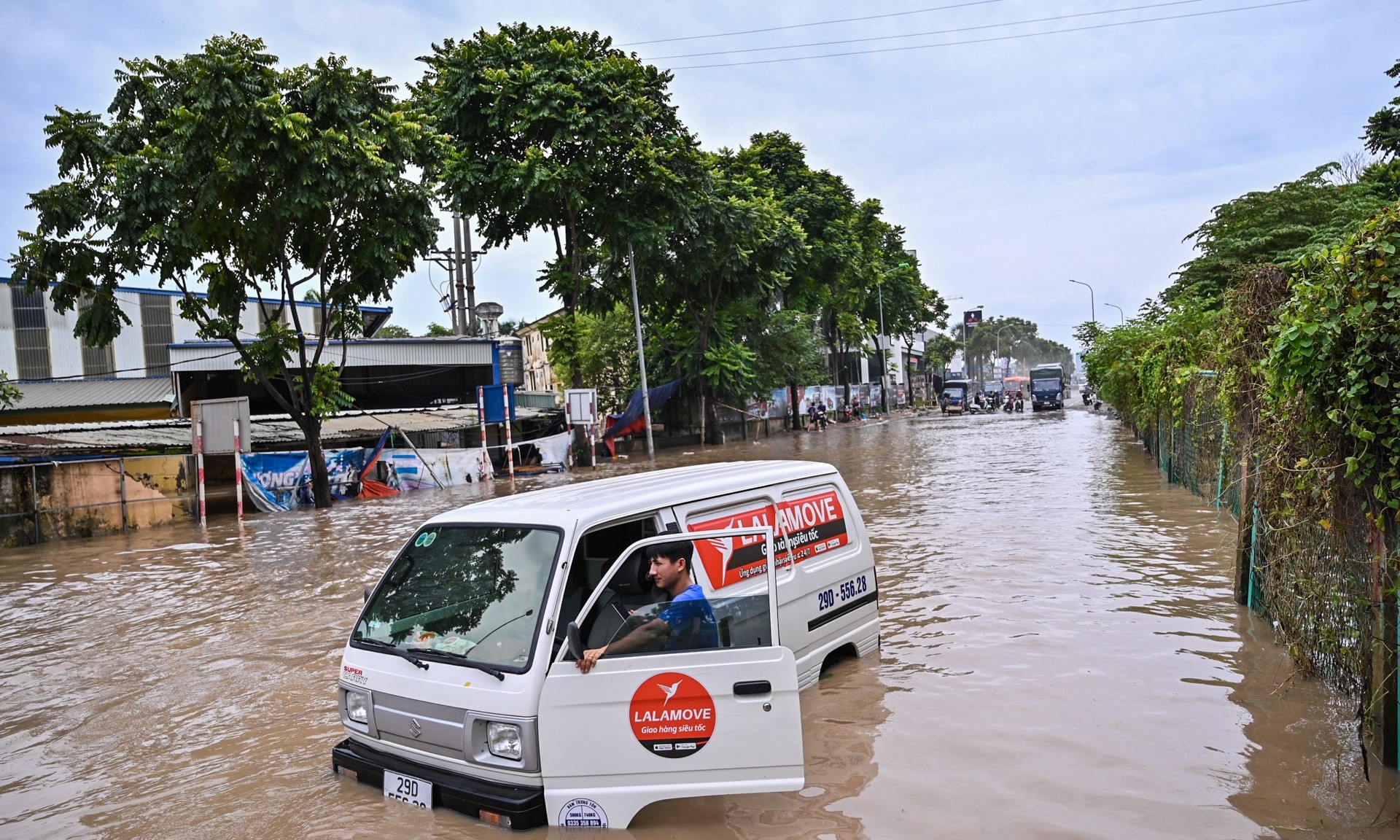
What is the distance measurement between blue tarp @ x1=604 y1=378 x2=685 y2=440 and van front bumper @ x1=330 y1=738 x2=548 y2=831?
30.2m

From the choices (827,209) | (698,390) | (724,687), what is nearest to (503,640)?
(724,687)

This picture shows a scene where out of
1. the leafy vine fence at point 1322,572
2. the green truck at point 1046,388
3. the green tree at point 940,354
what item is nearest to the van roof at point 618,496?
the leafy vine fence at point 1322,572

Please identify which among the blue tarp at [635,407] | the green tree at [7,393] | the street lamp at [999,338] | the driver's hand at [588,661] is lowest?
the driver's hand at [588,661]

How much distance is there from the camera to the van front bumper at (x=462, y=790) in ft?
14.0

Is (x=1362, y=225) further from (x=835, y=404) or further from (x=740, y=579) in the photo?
(x=835, y=404)

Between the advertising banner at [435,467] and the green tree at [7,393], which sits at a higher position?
the green tree at [7,393]

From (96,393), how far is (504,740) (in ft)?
122

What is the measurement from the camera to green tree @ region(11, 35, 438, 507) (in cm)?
1836

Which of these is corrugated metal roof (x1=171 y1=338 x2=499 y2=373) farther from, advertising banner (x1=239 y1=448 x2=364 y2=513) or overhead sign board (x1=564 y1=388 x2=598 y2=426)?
advertising banner (x1=239 y1=448 x2=364 y2=513)

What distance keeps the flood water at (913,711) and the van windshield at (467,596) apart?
0.83 m

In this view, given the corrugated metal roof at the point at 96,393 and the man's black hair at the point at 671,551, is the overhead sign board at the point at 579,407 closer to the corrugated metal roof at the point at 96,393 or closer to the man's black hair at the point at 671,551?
the corrugated metal roof at the point at 96,393

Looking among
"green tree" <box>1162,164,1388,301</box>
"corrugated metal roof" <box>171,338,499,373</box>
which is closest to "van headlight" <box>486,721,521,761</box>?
"green tree" <box>1162,164,1388,301</box>

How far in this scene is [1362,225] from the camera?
4.54m

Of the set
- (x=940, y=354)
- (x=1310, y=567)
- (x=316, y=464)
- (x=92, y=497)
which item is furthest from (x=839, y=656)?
(x=940, y=354)
